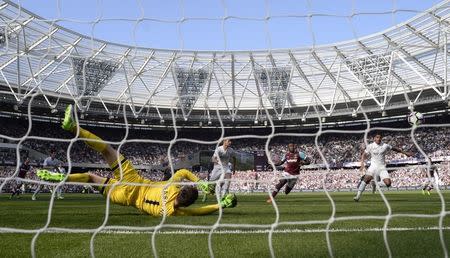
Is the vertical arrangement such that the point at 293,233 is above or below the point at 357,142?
below

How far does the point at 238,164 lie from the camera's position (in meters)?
35.8

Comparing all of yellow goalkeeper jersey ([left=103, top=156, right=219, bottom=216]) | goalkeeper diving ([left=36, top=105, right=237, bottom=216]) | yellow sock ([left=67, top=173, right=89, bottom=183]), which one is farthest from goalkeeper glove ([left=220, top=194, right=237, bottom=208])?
yellow sock ([left=67, top=173, right=89, bottom=183])

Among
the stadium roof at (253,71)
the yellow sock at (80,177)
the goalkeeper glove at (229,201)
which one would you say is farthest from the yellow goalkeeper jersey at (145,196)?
the stadium roof at (253,71)

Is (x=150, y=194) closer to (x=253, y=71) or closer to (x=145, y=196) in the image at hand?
(x=145, y=196)

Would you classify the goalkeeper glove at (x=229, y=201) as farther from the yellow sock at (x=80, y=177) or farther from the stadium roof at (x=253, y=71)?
the stadium roof at (x=253, y=71)

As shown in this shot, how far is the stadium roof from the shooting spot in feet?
94.3

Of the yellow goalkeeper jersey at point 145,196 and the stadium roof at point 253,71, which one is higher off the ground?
the stadium roof at point 253,71

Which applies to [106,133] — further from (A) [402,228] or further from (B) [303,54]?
(A) [402,228]

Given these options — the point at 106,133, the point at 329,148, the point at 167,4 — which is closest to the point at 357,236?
the point at 167,4

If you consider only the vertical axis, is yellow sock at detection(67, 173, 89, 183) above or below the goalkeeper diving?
above

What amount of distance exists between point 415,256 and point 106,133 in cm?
3729

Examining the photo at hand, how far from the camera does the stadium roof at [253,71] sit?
28.8m

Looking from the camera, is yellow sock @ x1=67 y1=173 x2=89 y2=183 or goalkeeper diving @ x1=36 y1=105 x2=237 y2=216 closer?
goalkeeper diving @ x1=36 y1=105 x2=237 y2=216

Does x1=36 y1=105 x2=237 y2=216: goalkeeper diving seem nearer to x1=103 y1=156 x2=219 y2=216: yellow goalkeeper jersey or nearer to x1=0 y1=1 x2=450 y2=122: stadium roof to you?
x1=103 y1=156 x2=219 y2=216: yellow goalkeeper jersey
